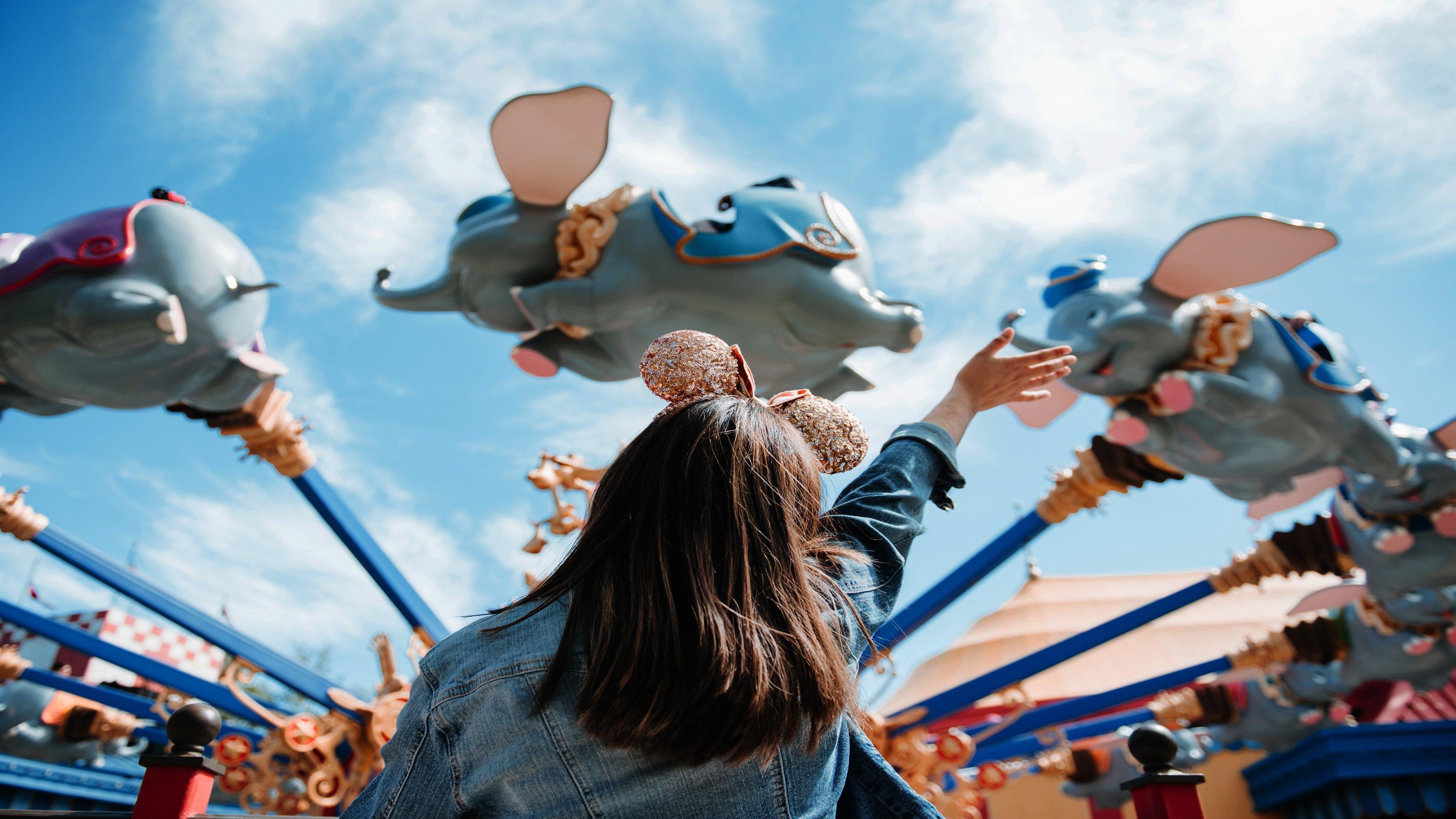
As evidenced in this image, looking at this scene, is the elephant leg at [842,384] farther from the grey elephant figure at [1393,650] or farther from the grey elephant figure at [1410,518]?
the grey elephant figure at [1393,650]

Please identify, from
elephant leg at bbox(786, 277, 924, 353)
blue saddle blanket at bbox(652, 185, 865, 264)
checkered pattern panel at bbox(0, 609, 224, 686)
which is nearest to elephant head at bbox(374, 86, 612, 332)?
blue saddle blanket at bbox(652, 185, 865, 264)

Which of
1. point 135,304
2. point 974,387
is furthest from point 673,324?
point 974,387

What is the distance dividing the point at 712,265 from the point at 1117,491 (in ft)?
8.45

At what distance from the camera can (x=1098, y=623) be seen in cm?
1115

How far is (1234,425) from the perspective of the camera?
3568 mm

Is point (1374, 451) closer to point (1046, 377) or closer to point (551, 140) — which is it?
point (1046, 377)

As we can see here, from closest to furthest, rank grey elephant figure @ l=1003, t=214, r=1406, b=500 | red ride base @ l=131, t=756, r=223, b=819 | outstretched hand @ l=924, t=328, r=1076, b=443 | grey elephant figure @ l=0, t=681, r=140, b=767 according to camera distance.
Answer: outstretched hand @ l=924, t=328, r=1076, b=443 < red ride base @ l=131, t=756, r=223, b=819 < grey elephant figure @ l=1003, t=214, r=1406, b=500 < grey elephant figure @ l=0, t=681, r=140, b=767

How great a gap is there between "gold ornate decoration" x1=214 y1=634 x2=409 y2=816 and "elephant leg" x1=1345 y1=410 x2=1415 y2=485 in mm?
4271

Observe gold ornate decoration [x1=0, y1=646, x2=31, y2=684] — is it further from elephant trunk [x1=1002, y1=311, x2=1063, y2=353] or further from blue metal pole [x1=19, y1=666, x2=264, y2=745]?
elephant trunk [x1=1002, y1=311, x2=1063, y2=353]

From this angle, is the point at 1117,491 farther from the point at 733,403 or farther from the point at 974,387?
the point at 733,403

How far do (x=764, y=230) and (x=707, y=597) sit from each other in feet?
7.32

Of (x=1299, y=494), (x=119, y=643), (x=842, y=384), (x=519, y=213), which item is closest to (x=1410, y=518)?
(x=1299, y=494)

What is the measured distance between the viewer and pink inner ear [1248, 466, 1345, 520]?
4.64 metres

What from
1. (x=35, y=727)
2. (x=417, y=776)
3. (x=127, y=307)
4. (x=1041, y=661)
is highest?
(x=127, y=307)
